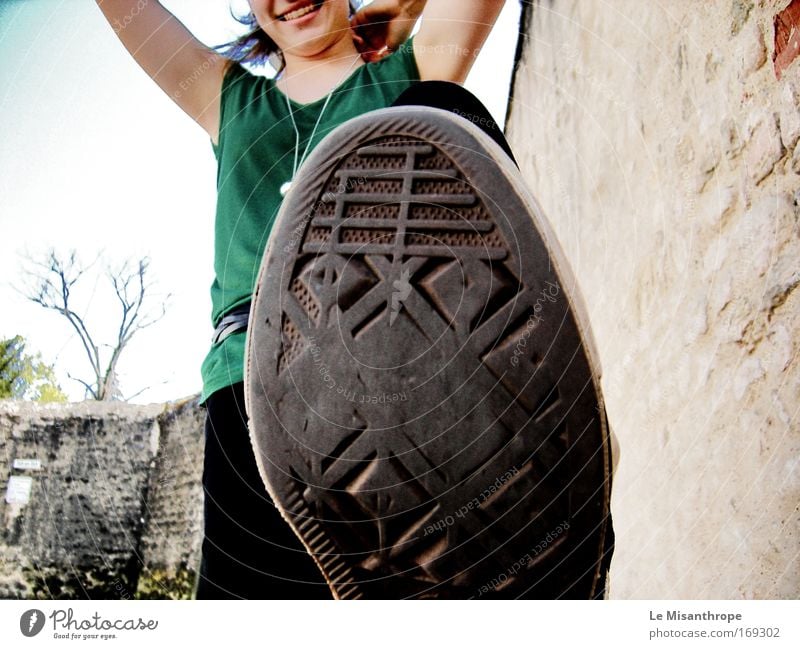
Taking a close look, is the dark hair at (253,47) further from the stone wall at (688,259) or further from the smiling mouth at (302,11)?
the stone wall at (688,259)

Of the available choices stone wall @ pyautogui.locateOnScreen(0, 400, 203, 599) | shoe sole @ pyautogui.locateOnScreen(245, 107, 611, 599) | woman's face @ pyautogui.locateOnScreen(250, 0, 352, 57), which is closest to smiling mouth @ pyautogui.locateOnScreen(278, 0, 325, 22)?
woman's face @ pyautogui.locateOnScreen(250, 0, 352, 57)

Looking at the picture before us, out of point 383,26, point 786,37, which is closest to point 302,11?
point 383,26

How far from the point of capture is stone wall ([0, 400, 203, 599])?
4.65 ft

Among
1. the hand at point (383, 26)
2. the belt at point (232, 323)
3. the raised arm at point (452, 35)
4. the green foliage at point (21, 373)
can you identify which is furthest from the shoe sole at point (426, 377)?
the green foliage at point (21, 373)

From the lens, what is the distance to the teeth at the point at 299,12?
117cm

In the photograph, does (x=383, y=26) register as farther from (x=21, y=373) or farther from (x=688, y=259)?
(x=21, y=373)

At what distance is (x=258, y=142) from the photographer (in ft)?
3.65

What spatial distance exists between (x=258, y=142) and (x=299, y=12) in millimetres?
220

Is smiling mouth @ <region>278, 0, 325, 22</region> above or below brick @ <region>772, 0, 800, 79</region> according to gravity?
above

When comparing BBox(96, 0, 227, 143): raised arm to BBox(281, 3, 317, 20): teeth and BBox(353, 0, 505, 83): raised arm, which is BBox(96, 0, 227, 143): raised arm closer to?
BBox(281, 3, 317, 20): teeth

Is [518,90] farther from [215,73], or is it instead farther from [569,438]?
[569,438]

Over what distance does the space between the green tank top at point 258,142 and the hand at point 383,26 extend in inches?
2.1

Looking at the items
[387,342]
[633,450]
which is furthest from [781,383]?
[387,342]
